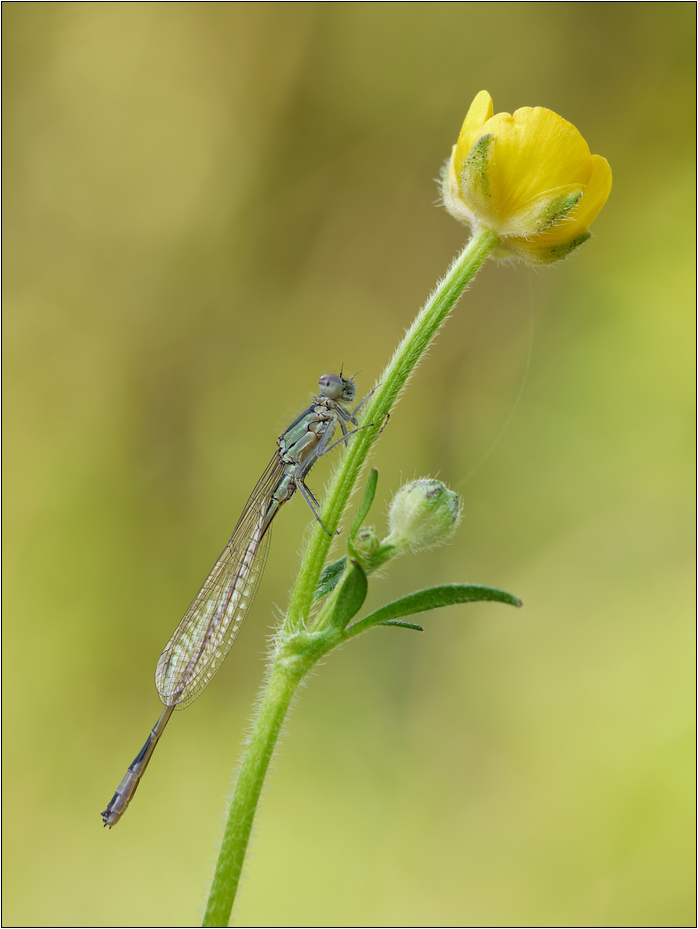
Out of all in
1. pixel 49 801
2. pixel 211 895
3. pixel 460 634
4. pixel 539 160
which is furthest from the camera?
pixel 460 634

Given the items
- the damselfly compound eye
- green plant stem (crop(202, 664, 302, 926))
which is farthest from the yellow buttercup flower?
green plant stem (crop(202, 664, 302, 926))

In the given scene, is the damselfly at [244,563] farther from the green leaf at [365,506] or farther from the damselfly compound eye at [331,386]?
the green leaf at [365,506]

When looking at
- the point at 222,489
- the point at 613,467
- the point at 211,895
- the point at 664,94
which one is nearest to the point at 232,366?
the point at 222,489

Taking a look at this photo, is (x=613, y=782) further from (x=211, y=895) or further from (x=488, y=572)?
(x=211, y=895)

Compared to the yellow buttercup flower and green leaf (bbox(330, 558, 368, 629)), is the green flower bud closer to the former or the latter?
green leaf (bbox(330, 558, 368, 629))

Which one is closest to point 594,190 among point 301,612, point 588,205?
point 588,205

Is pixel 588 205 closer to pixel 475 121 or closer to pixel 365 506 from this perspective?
pixel 475 121
